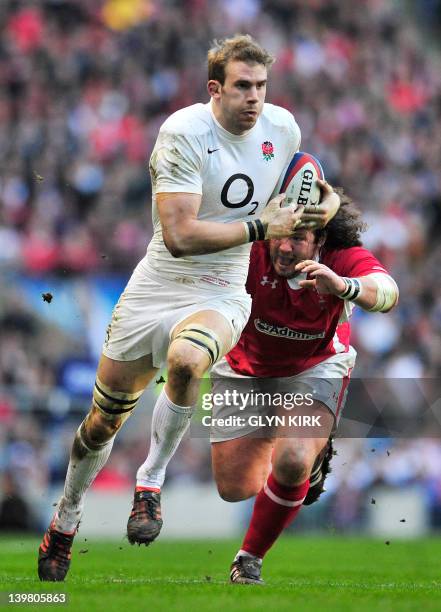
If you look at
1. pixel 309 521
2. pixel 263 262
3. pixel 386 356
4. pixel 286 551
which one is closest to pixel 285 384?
pixel 263 262

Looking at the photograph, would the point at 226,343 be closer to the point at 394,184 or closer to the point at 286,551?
the point at 286,551

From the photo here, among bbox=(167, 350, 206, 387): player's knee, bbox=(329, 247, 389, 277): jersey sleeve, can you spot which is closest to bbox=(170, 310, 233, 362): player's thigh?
bbox=(167, 350, 206, 387): player's knee

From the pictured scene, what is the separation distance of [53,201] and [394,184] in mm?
5393

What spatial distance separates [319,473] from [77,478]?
1.81 metres

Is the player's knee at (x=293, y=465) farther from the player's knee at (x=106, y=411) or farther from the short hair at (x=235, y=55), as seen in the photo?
the short hair at (x=235, y=55)

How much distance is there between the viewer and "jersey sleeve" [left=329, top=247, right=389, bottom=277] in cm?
786

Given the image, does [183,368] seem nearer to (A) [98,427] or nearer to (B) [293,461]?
(A) [98,427]

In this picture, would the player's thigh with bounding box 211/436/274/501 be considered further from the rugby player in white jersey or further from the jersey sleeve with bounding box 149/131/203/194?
the jersey sleeve with bounding box 149/131/203/194

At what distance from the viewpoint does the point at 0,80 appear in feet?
61.9

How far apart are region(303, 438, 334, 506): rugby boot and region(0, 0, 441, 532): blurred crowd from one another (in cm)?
552

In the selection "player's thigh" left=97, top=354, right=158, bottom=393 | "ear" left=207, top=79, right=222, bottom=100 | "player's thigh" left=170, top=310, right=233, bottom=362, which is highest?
"ear" left=207, top=79, right=222, bottom=100

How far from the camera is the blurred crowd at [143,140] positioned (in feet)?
50.6

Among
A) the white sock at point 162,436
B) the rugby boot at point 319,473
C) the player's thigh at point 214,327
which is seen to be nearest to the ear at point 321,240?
the player's thigh at point 214,327

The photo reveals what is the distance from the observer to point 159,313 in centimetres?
755
